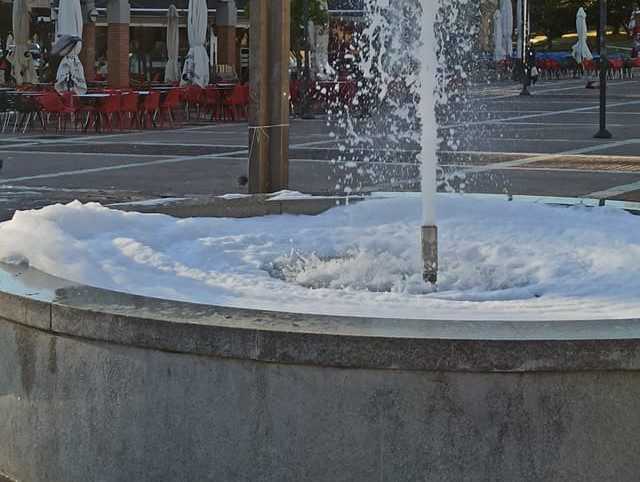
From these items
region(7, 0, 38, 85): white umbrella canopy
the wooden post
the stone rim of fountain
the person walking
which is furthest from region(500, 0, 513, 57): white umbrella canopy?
the stone rim of fountain

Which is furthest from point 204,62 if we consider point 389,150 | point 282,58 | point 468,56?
point 468,56

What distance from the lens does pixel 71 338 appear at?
15.1 ft

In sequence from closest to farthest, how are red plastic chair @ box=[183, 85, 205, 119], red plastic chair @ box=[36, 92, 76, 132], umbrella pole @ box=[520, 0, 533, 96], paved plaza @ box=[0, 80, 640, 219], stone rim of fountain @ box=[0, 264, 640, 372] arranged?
stone rim of fountain @ box=[0, 264, 640, 372]
paved plaza @ box=[0, 80, 640, 219]
red plastic chair @ box=[36, 92, 76, 132]
red plastic chair @ box=[183, 85, 205, 119]
umbrella pole @ box=[520, 0, 533, 96]

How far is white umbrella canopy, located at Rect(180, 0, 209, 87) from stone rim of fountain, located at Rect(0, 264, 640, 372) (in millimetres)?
23980

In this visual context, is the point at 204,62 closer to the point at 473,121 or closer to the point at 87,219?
the point at 473,121

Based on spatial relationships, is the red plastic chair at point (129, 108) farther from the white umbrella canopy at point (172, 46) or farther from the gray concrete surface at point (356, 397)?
the gray concrete surface at point (356, 397)

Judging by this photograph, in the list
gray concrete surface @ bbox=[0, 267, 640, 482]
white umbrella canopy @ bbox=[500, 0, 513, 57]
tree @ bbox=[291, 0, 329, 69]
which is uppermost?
white umbrella canopy @ bbox=[500, 0, 513, 57]

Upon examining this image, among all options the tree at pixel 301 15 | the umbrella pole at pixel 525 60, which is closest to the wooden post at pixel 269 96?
the tree at pixel 301 15

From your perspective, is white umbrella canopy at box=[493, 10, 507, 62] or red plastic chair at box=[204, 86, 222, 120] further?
white umbrella canopy at box=[493, 10, 507, 62]

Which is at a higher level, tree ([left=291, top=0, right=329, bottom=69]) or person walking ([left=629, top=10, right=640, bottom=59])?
person walking ([left=629, top=10, right=640, bottom=59])

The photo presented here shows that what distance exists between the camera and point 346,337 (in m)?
4.11

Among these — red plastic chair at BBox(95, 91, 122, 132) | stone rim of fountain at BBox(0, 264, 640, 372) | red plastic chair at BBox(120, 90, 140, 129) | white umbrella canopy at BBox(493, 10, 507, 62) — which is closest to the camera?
stone rim of fountain at BBox(0, 264, 640, 372)

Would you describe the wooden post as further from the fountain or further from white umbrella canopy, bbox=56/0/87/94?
white umbrella canopy, bbox=56/0/87/94

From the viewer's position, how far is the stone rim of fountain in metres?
4.07
